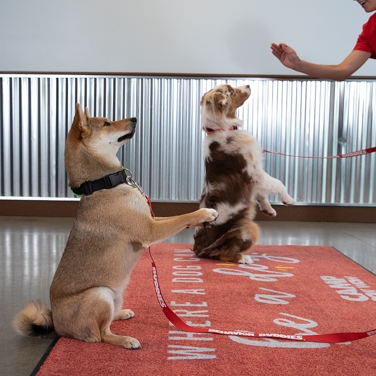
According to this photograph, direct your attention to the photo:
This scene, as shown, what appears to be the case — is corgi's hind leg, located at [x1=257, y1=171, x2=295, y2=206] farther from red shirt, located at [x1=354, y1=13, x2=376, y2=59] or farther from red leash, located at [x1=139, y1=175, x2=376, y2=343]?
red leash, located at [x1=139, y1=175, x2=376, y2=343]

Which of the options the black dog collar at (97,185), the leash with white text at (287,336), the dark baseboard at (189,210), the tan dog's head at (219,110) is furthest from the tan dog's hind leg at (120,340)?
the dark baseboard at (189,210)

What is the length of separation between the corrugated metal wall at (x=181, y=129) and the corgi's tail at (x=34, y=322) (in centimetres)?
377

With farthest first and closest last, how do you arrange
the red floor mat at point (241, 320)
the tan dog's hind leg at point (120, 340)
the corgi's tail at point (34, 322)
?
the corgi's tail at point (34, 322), the tan dog's hind leg at point (120, 340), the red floor mat at point (241, 320)

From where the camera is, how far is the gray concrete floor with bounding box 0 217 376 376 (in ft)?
6.39

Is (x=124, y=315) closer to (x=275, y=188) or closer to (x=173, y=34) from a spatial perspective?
(x=275, y=188)

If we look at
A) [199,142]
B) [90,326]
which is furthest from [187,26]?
[90,326]

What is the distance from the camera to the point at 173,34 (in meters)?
5.66

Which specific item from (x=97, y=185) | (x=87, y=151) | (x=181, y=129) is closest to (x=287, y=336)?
(x=97, y=185)

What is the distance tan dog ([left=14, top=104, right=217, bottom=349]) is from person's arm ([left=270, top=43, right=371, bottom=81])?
851mm

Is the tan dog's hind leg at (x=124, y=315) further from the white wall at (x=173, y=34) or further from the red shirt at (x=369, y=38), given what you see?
the white wall at (x=173, y=34)

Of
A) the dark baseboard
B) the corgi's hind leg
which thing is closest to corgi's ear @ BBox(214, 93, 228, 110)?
the corgi's hind leg

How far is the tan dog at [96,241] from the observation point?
193 cm

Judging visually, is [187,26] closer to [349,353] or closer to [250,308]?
[250,308]

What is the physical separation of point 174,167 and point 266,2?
2.18 metres
